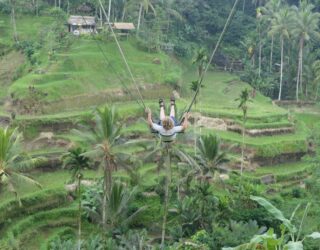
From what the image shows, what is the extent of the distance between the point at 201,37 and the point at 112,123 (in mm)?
38157

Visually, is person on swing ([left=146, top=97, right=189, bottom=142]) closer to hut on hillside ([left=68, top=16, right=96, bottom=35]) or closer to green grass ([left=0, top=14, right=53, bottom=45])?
hut on hillside ([left=68, top=16, right=96, bottom=35])

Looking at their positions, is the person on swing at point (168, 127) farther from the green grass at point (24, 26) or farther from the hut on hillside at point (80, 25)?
the green grass at point (24, 26)

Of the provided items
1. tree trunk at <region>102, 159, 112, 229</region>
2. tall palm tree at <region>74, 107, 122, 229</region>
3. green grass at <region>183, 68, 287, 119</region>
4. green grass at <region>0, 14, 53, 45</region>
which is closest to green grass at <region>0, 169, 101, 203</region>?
tree trunk at <region>102, 159, 112, 229</region>

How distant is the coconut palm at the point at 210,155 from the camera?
27.7 metres

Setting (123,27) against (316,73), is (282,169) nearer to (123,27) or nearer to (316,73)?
(316,73)

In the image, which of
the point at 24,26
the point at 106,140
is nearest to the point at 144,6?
the point at 24,26

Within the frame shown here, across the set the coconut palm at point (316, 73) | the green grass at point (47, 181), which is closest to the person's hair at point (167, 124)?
the green grass at point (47, 181)

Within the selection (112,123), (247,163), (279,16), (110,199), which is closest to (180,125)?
(112,123)

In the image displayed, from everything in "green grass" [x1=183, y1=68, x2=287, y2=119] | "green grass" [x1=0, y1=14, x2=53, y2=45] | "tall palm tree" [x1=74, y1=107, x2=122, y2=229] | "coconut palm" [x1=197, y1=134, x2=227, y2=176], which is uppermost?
"green grass" [x1=0, y1=14, x2=53, y2=45]

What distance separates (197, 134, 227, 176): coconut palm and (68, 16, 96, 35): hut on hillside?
2401 cm

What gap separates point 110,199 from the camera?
2559 cm

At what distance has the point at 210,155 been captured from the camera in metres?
27.9

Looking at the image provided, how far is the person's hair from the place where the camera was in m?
13.7

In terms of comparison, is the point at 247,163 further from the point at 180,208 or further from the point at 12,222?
the point at 12,222
